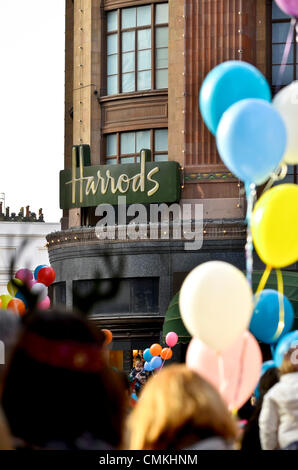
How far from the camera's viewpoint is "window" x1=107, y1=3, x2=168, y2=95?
102 feet

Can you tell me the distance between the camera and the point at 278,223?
851 cm

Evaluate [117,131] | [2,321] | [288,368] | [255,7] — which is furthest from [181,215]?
[288,368]

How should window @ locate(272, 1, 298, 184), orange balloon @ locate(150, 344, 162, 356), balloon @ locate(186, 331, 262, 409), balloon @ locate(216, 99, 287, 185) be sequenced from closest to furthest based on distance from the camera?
balloon @ locate(186, 331, 262, 409) → balloon @ locate(216, 99, 287, 185) → orange balloon @ locate(150, 344, 162, 356) → window @ locate(272, 1, 298, 184)

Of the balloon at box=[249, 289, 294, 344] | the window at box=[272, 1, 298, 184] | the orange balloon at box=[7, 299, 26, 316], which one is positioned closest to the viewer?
the balloon at box=[249, 289, 294, 344]

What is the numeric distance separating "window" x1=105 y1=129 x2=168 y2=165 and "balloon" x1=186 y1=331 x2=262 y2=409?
23022 mm

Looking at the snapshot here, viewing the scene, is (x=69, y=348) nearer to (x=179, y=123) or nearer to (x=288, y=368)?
(x=288, y=368)

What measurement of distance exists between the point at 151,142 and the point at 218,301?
23.8 meters

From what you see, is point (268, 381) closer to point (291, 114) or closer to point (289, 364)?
point (289, 364)

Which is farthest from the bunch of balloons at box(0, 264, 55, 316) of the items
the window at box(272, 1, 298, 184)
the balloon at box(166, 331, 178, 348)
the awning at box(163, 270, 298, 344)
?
the window at box(272, 1, 298, 184)

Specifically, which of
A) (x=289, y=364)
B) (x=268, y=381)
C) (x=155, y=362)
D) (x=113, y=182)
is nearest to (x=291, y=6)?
(x=268, y=381)

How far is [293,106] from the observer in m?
9.29

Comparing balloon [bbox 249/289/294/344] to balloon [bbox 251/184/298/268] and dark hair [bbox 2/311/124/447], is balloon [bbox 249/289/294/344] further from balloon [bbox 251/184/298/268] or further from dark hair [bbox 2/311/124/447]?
dark hair [bbox 2/311/124/447]
